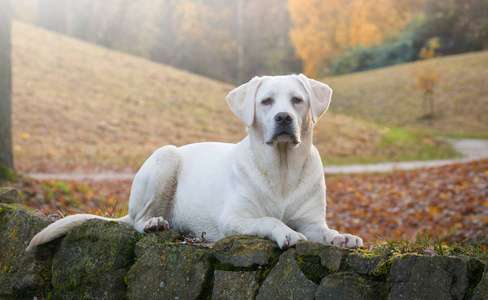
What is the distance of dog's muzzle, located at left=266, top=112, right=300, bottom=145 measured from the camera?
353 centimetres

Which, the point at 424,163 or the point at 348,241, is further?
the point at 424,163

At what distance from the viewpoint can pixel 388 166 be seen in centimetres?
1641

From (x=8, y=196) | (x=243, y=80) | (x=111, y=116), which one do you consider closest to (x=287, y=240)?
(x=8, y=196)

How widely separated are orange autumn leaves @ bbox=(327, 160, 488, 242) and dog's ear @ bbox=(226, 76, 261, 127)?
5.01 m

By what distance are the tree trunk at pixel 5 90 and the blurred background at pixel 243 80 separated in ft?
0.14

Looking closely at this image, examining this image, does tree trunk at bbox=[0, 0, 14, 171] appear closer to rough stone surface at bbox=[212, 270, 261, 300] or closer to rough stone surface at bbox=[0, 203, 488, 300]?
rough stone surface at bbox=[0, 203, 488, 300]

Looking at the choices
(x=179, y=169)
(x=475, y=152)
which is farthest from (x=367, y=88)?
(x=179, y=169)

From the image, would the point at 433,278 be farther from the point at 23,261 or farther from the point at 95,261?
the point at 23,261

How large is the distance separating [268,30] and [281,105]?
39.8 metres

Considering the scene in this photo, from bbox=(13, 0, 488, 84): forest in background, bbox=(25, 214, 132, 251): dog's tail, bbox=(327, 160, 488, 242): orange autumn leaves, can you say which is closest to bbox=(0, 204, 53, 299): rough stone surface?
bbox=(25, 214, 132, 251): dog's tail

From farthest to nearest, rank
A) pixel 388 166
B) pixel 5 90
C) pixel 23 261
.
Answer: pixel 388 166, pixel 5 90, pixel 23 261

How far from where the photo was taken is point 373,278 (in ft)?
9.51

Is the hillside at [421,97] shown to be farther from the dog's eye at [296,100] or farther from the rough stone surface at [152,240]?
the rough stone surface at [152,240]

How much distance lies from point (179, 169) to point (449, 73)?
1222 inches
